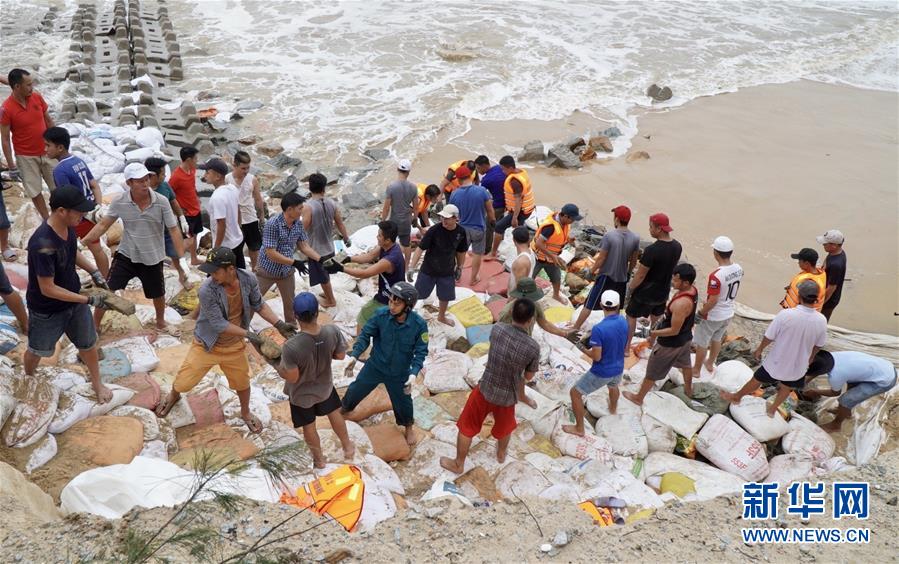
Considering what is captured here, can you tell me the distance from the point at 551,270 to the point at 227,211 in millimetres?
3213

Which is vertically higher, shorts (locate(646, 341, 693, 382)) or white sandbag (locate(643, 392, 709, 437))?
shorts (locate(646, 341, 693, 382))

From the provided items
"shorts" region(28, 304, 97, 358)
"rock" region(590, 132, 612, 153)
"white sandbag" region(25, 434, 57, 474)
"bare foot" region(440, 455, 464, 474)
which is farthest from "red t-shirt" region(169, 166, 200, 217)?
"rock" region(590, 132, 612, 153)

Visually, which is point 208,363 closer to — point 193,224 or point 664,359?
point 193,224

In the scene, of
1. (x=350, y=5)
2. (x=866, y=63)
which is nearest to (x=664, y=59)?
(x=866, y=63)

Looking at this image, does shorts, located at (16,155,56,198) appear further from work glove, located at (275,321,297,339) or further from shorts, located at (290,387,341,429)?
shorts, located at (290,387,341,429)

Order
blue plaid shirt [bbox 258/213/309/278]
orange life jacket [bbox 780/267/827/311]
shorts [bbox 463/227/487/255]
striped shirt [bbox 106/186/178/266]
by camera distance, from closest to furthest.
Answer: striped shirt [bbox 106/186/178/266] → blue plaid shirt [bbox 258/213/309/278] → orange life jacket [bbox 780/267/827/311] → shorts [bbox 463/227/487/255]

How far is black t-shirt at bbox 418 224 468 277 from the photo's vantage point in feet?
18.7

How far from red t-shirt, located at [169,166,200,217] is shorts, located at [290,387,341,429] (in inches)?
132

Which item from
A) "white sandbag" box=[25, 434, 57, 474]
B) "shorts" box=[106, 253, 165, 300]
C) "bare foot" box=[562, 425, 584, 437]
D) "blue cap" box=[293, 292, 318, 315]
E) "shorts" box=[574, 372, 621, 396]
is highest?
"blue cap" box=[293, 292, 318, 315]

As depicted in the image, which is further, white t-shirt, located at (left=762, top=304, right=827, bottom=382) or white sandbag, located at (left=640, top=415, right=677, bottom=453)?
white sandbag, located at (left=640, top=415, right=677, bottom=453)

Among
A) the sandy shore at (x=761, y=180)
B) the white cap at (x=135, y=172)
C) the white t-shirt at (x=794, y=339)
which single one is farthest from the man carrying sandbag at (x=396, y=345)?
the sandy shore at (x=761, y=180)

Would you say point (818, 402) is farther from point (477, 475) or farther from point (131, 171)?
point (131, 171)

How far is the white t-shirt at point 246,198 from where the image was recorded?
6.22 meters

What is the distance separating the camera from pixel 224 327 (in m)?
3.95
